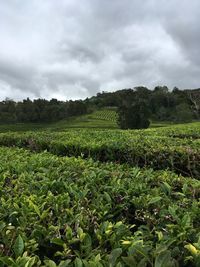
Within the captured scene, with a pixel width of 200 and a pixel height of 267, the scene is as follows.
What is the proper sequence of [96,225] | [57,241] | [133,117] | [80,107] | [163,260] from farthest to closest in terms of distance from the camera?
[80,107], [133,117], [96,225], [57,241], [163,260]

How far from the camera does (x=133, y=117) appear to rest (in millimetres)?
73438

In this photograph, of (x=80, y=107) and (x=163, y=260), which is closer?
(x=163, y=260)

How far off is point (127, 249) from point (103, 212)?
80cm

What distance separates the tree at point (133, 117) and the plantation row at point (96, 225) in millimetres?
68910

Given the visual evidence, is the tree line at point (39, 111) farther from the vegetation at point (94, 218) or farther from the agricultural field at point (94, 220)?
the agricultural field at point (94, 220)

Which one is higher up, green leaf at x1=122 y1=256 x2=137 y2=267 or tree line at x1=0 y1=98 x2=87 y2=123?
tree line at x1=0 y1=98 x2=87 y2=123

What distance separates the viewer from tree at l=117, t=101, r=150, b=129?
2879 inches

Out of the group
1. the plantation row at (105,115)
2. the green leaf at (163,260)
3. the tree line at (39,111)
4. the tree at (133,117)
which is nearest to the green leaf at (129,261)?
the green leaf at (163,260)

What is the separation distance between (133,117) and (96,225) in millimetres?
71028

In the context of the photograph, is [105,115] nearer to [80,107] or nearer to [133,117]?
[80,107]

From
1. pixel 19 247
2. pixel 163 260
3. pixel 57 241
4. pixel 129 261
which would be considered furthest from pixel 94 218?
pixel 163 260

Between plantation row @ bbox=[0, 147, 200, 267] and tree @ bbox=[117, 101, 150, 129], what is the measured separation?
68910 millimetres

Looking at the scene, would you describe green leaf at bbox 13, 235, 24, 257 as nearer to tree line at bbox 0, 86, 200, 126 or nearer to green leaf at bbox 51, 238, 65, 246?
green leaf at bbox 51, 238, 65, 246

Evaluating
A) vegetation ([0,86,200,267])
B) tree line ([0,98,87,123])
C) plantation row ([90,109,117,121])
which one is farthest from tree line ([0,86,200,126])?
vegetation ([0,86,200,267])
